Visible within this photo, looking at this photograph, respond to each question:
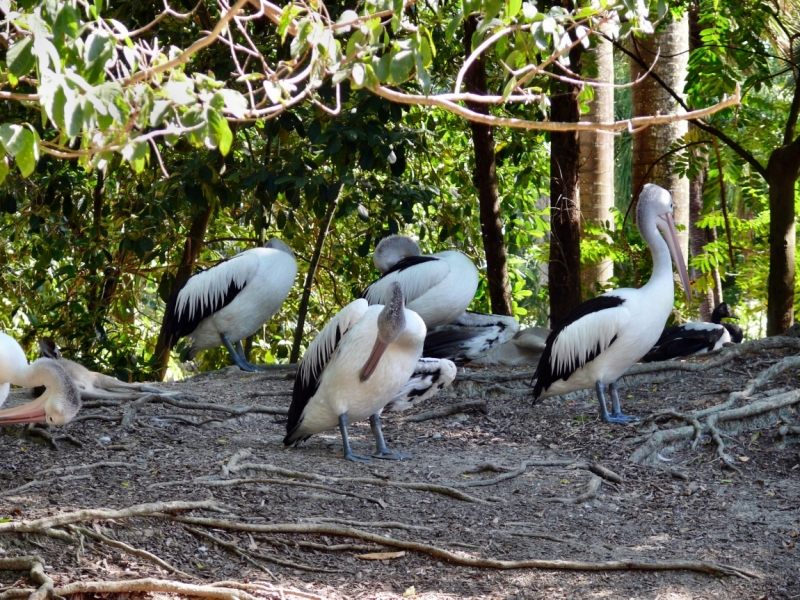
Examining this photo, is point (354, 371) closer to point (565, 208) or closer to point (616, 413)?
point (616, 413)

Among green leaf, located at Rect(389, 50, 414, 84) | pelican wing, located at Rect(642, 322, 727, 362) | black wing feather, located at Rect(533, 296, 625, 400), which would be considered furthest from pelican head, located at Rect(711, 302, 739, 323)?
green leaf, located at Rect(389, 50, 414, 84)

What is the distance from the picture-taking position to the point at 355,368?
216 inches

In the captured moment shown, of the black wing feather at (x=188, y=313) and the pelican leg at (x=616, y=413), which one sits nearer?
the pelican leg at (x=616, y=413)

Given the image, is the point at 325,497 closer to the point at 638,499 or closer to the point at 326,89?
the point at 638,499

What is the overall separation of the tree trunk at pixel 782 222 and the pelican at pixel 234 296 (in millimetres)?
4097

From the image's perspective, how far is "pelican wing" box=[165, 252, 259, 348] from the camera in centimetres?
843

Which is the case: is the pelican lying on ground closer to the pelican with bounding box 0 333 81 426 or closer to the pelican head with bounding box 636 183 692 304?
the pelican with bounding box 0 333 81 426

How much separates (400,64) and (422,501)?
249 centimetres

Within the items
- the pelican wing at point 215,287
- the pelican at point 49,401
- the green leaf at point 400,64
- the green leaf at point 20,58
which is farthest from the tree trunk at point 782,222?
the green leaf at point 20,58

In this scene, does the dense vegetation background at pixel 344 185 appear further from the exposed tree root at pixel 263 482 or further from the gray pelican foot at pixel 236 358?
the exposed tree root at pixel 263 482

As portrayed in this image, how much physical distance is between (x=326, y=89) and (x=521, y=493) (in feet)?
10.5

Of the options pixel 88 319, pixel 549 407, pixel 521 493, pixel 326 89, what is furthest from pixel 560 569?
pixel 88 319

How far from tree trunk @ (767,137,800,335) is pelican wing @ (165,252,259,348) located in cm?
434

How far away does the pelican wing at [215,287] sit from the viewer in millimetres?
8430
